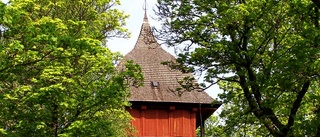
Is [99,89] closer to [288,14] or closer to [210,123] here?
[288,14]

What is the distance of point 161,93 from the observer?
70.6 ft

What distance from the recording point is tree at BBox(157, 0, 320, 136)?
1119 centimetres

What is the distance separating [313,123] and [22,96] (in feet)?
25.0

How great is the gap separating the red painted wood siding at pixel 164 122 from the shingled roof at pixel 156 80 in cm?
66

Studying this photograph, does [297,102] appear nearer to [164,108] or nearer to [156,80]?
[164,108]

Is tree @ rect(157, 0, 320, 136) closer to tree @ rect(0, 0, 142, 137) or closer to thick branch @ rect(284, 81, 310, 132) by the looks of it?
thick branch @ rect(284, 81, 310, 132)

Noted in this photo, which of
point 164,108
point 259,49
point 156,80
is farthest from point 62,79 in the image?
point 156,80

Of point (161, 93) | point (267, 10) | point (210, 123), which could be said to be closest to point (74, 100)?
point (267, 10)

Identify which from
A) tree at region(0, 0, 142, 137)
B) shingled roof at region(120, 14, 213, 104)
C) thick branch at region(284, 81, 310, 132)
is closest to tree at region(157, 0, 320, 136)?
thick branch at region(284, 81, 310, 132)

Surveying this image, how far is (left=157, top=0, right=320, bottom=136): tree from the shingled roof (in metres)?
6.87

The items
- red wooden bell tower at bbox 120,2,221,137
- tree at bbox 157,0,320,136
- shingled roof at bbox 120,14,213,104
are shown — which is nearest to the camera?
tree at bbox 157,0,320,136

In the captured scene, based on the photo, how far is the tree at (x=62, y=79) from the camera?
38.2ft

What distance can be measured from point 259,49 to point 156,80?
9.64 metres

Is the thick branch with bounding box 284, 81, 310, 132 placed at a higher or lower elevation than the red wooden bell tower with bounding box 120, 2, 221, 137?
lower
